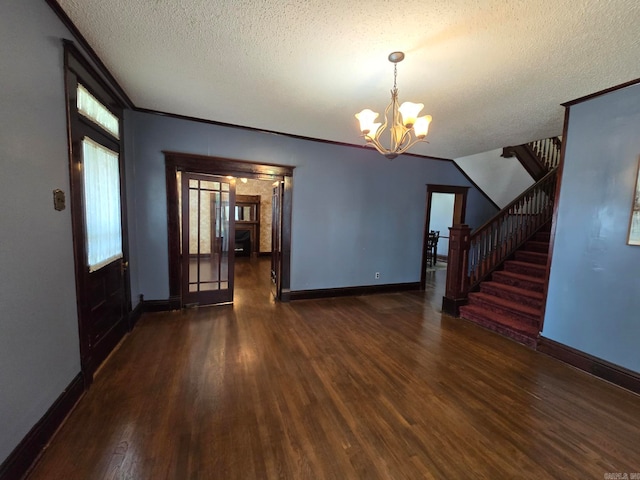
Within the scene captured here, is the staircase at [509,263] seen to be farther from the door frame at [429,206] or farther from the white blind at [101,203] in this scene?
the white blind at [101,203]

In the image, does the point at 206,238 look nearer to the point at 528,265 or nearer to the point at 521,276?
the point at 521,276

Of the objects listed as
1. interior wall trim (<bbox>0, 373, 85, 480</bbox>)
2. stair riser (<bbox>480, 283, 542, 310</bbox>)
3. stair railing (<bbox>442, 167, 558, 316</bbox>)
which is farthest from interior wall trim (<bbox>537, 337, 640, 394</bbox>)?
interior wall trim (<bbox>0, 373, 85, 480</bbox>)

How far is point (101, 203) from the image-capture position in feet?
8.15

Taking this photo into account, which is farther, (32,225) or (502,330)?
(502,330)

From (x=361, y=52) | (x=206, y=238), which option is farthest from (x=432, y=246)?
(x=361, y=52)

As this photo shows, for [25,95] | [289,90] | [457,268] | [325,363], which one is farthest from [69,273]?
[457,268]

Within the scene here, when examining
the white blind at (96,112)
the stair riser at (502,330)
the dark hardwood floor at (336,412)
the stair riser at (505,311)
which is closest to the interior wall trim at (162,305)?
the dark hardwood floor at (336,412)

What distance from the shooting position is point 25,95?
147 cm

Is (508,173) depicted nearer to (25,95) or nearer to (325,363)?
(325,363)

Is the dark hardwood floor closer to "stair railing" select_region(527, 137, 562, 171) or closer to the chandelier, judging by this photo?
the chandelier

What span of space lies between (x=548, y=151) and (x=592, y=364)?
4.22 metres

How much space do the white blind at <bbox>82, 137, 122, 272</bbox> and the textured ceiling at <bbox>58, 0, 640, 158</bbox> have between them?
0.83m

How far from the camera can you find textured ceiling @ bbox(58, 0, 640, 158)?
1.64 m

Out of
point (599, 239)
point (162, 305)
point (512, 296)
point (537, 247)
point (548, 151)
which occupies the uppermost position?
point (548, 151)
